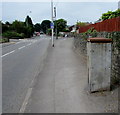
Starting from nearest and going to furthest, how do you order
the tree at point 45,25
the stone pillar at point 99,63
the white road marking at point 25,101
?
the white road marking at point 25,101
the stone pillar at point 99,63
the tree at point 45,25

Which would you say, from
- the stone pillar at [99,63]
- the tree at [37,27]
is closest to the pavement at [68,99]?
the stone pillar at [99,63]

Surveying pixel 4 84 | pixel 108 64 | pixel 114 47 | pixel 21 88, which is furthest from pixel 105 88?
pixel 4 84

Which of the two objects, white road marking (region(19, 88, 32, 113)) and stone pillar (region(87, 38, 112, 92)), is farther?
stone pillar (region(87, 38, 112, 92))

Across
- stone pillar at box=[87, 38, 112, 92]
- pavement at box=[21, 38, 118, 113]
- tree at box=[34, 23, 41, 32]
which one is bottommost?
pavement at box=[21, 38, 118, 113]

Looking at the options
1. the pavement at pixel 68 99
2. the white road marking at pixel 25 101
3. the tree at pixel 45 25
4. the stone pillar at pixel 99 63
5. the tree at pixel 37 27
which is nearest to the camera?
the pavement at pixel 68 99

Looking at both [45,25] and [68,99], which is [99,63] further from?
[45,25]

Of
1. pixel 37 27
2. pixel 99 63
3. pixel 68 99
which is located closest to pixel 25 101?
pixel 68 99

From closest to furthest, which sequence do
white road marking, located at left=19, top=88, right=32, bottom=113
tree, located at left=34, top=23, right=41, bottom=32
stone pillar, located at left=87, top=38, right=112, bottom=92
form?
1. white road marking, located at left=19, top=88, right=32, bottom=113
2. stone pillar, located at left=87, top=38, right=112, bottom=92
3. tree, located at left=34, top=23, right=41, bottom=32

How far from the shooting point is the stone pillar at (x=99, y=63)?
4441 mm

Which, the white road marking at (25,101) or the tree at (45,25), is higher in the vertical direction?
the tree at (45,25)

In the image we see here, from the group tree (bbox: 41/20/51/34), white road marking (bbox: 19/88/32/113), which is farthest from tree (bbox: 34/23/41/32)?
white road marking (bbox: 19/88/32/113)

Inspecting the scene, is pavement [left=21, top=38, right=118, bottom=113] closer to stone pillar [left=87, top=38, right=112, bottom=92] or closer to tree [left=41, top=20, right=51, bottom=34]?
stone pillar [left=87, top=38, right=112, bottom=92]

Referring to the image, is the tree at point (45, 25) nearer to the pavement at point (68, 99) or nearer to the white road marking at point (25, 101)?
the pavement at point (68, 99)

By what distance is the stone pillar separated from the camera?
4441 mm
